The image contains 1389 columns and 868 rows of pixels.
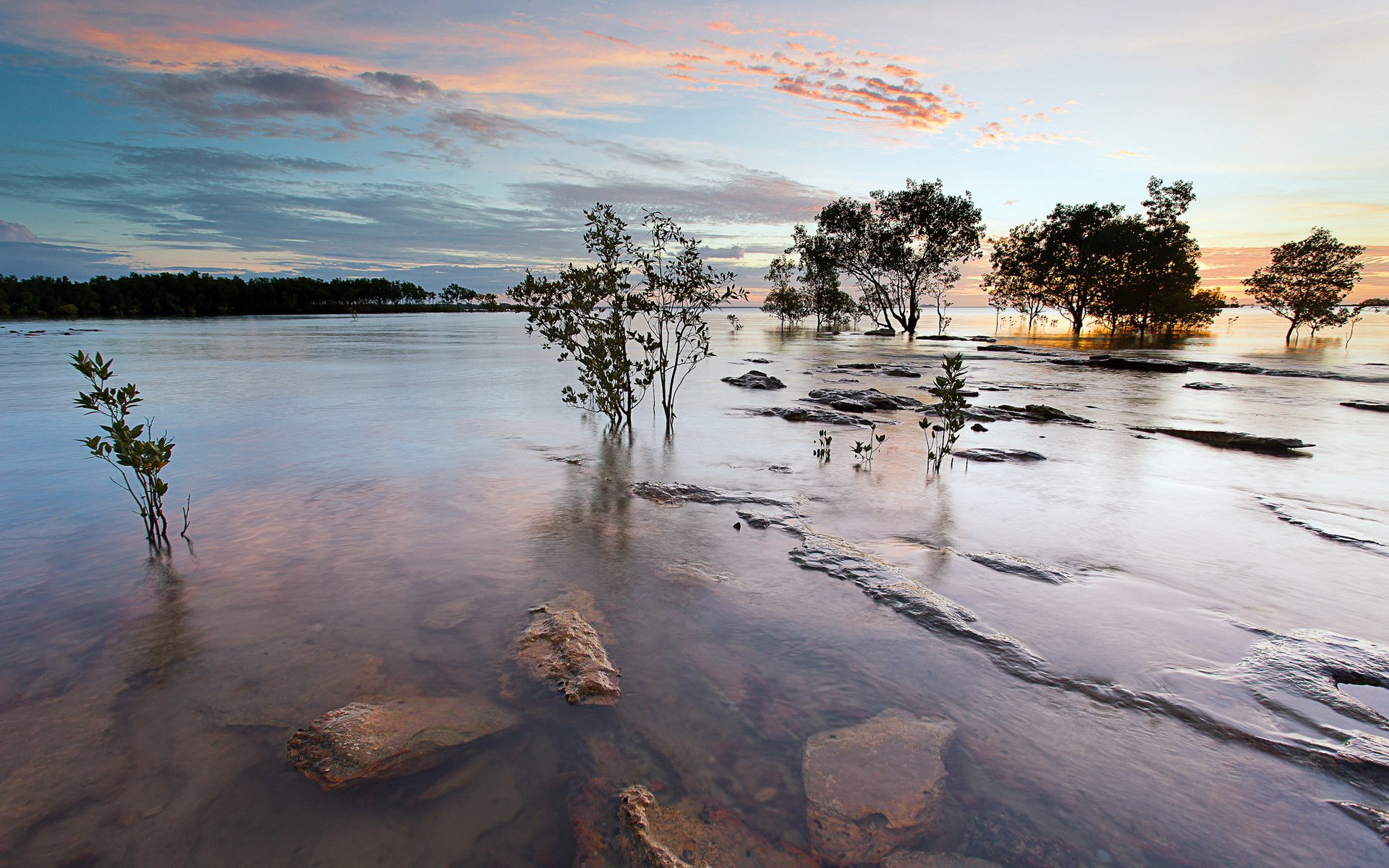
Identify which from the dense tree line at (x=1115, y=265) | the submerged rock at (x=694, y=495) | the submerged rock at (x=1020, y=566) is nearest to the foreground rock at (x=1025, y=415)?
the submerged rock at (x=694, y=495)

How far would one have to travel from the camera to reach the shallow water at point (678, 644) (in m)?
2.95

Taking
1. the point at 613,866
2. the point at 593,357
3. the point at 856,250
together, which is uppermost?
the point at 856,250

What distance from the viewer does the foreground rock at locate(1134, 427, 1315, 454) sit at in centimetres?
1173

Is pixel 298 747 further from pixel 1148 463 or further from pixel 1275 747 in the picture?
pixel 1148 463

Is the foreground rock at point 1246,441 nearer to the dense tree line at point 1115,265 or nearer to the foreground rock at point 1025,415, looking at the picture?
the foreground rock at point 1025,415

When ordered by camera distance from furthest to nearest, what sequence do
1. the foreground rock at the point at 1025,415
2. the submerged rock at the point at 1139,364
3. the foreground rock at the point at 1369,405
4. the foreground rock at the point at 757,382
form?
the submerged rock at the point at 1139,364 → the foreground rock at the point at 757,382 → the foreground rock at the point at 1369,405 → the foreground rock at the point at 1025,415

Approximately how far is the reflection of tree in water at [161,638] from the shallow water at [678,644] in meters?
0.03

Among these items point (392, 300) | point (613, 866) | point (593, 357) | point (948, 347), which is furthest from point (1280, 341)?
point (392, 300)

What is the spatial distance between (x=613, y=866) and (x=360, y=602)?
3458mm

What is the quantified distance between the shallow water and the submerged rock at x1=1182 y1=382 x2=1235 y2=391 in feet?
44.2

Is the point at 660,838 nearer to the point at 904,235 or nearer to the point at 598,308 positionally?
the point at 598,308

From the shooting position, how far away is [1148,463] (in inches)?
419

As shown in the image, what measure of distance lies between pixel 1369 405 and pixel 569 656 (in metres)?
24.6

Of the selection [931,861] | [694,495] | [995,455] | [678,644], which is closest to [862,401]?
[995,455]
